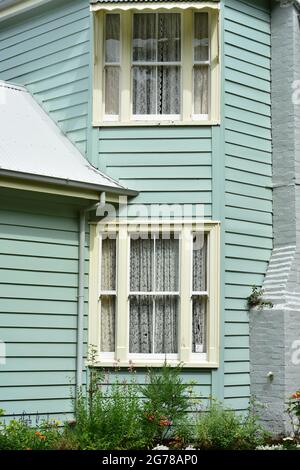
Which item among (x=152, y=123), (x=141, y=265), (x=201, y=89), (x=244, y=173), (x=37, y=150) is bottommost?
(x=141, y=265)

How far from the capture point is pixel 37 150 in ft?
39.4

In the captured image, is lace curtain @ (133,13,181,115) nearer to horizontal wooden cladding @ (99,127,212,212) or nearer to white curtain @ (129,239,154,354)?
horizontal wooden cladding @ (99,127,212,212)

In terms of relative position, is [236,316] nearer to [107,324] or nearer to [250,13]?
[107,324]

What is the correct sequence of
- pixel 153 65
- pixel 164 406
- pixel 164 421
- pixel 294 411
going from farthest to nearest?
pixel 153 65 → pixel 294 411 → pixel 164 406 → pixel 164 421

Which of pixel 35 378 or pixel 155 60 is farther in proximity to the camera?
pixel 155 60

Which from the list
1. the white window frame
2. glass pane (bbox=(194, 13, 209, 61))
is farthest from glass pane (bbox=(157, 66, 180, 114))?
the white window frame

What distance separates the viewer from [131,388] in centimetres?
1164

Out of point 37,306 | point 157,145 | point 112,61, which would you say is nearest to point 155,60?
point 112,61

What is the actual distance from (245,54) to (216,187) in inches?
93.4

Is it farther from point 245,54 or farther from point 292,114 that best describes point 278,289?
point 245,54

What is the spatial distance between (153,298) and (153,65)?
12.3 ft

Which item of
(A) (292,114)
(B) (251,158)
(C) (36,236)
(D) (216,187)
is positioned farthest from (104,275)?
(A) (292,114)

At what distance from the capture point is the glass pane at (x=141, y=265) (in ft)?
39.9

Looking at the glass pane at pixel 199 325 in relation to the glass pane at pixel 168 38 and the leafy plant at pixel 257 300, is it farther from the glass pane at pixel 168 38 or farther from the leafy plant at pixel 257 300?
the glass pane at pixel 168 38
